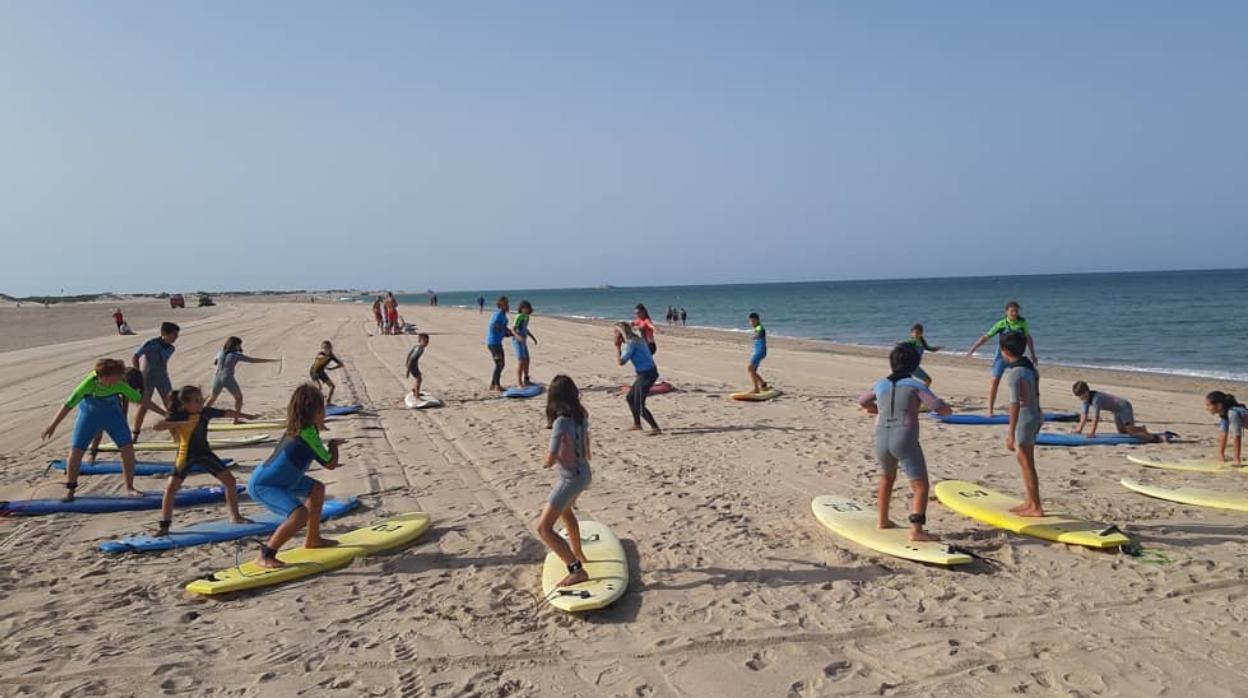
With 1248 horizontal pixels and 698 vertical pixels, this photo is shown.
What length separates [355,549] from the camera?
6.12 metres

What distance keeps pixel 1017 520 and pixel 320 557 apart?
5.64 meters

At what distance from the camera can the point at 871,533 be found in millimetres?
6234

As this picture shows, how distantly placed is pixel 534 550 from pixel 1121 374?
62.1 ft

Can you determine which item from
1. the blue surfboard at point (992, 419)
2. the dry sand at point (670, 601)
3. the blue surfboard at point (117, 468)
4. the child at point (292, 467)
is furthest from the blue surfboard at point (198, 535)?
the blue surfboard at point (992, 419)

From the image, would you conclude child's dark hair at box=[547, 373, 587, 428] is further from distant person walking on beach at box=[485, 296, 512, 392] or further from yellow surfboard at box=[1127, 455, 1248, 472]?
distant person walking on beach at box=[485, 296, 512, 392]

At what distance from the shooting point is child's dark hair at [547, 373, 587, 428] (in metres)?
5.22

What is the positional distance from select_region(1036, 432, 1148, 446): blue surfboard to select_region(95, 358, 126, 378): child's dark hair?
10.5 m

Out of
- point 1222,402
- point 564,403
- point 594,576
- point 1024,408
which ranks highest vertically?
point 564,403

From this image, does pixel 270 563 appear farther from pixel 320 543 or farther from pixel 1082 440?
pixel 1082 440

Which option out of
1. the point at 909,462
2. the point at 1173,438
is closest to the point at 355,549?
the point at 909,462

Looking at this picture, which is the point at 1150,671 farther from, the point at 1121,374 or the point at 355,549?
the point at 1121,374

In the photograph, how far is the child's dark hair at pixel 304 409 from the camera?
18.5ft

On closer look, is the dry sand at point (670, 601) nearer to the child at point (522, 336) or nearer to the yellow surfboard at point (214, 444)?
the yellow surfboard at point (214, 444)

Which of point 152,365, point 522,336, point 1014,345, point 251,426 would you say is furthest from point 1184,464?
point 152,365
